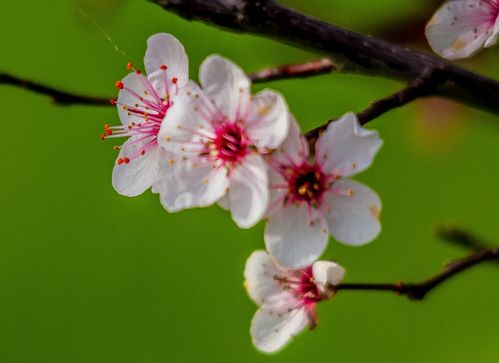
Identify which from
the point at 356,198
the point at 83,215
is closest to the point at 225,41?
the point at 83,215

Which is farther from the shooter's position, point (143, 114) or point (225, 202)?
point (143, 114)

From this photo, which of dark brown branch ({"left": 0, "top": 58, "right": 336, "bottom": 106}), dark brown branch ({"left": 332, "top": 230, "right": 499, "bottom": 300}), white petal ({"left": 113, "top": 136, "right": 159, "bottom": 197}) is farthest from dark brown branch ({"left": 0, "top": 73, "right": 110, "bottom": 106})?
dark brown branch ({"left": 332, "top": 230, "right": 499, "bottom": 300})

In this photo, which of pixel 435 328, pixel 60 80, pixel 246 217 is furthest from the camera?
pixel 60 80

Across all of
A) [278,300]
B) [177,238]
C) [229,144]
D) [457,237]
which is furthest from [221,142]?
[177,238]

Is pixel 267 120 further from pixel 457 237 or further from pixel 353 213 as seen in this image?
pixel 457 237

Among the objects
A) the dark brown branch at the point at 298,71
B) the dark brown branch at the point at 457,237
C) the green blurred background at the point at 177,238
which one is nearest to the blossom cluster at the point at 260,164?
the dark brown branch at the point at 298,71

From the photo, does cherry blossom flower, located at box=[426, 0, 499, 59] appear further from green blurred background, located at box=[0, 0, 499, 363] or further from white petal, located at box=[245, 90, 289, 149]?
green blurred background, located at box=[0, 0, 499, 363]

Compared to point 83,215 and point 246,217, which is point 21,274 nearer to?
point 83,215
